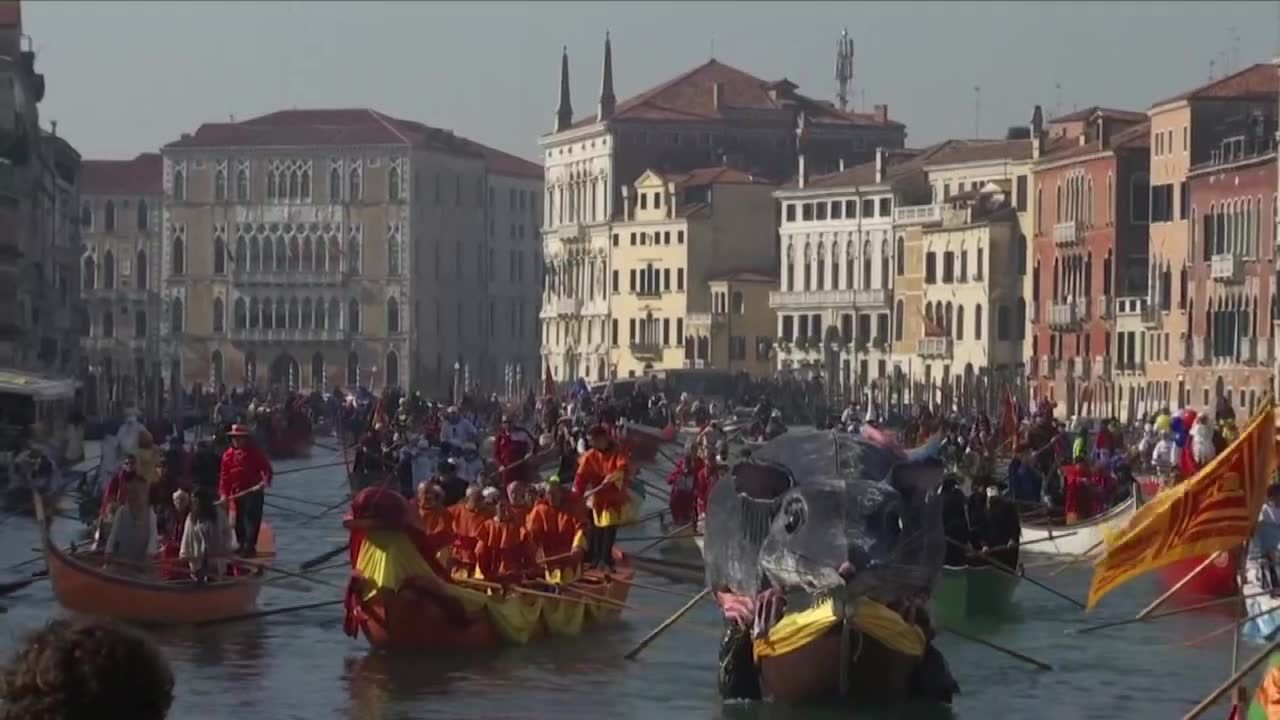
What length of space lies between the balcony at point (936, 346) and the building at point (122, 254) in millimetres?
40876

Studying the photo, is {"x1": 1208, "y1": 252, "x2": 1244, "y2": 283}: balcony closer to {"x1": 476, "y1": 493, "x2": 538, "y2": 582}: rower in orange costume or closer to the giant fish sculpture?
{"x1": 476, "y1": 493, "x2": 538, "y2": 582}: rower in orange costume

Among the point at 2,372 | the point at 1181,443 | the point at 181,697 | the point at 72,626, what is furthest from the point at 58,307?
the point at 72,626

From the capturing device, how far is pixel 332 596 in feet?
94.3

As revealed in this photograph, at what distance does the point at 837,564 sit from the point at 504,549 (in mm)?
5855

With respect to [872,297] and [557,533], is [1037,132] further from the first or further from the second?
[557,533]

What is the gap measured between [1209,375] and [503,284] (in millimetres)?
81036

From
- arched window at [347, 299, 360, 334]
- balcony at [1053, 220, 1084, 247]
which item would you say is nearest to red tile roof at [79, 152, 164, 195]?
arched window at [347, 299, 360, 334]

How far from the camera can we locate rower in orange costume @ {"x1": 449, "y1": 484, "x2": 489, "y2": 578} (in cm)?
2339

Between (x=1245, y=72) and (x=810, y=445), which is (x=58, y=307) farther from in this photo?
(x=810, y=445)

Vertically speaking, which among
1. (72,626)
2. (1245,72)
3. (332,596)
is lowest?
(332,596)

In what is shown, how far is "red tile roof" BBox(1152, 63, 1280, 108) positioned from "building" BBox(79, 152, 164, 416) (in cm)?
6540

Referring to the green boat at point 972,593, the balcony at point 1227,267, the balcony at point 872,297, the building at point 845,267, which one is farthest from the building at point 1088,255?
the green boat at point 972,593

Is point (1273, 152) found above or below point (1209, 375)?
above

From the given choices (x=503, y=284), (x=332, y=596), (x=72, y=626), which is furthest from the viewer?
(x=503, y=284)
